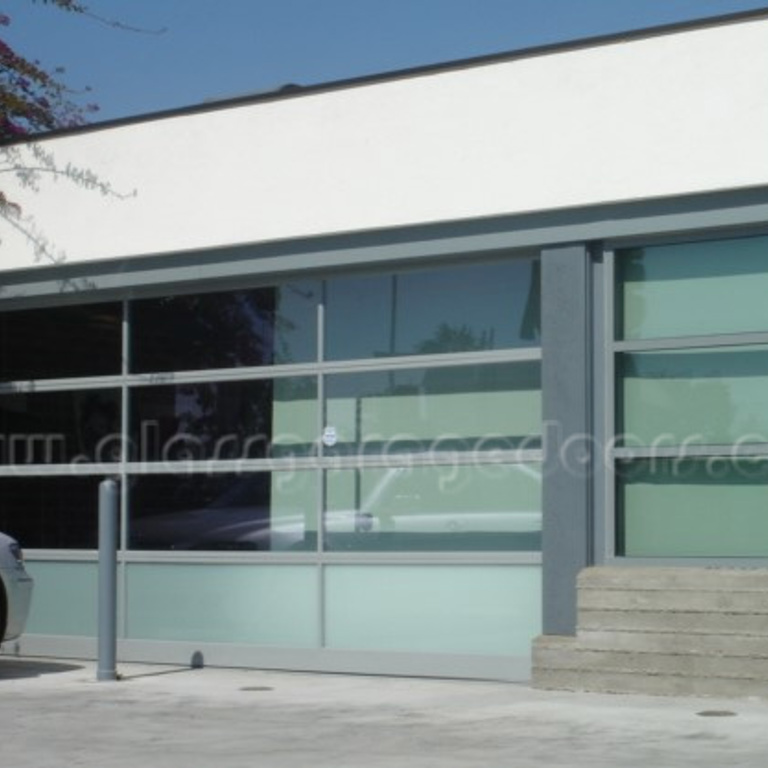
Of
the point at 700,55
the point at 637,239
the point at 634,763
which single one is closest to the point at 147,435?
the point at 637,239

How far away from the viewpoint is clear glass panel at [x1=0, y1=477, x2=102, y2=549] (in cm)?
1395

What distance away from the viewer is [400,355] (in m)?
12.5

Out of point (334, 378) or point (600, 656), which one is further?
point (334, 378)

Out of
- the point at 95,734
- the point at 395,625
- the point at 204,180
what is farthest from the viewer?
the point at 204,180

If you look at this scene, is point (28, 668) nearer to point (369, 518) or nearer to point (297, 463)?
point (297, 463)

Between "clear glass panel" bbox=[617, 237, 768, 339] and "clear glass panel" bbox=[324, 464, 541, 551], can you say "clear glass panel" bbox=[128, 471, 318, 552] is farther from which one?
"clear glass panel" bbox=[617, 237, 768, 339]

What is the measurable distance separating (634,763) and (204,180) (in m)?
6.43

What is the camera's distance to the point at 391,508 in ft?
41.0

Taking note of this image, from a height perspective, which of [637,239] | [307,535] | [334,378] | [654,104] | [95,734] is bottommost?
[95,734]

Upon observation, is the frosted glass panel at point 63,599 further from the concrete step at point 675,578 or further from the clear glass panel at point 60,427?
the concrete step at point 675,578

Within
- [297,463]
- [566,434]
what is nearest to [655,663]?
[566,434]

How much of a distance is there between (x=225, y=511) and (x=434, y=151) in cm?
319

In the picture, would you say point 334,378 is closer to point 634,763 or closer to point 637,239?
point 637,239

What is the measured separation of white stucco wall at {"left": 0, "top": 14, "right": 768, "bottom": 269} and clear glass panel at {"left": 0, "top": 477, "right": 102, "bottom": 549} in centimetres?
179
